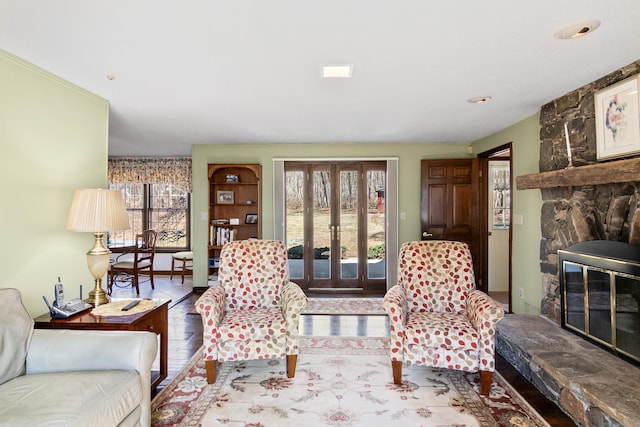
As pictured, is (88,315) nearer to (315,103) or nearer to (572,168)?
(315,103)

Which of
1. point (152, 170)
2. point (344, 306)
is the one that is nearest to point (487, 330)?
point (344, 306)

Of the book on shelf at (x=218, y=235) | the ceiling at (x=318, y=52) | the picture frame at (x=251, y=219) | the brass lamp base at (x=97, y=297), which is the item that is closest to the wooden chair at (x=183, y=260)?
the book on shelf at (x=218, y=235)

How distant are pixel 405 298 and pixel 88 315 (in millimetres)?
2310

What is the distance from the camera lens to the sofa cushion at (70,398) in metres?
1.35

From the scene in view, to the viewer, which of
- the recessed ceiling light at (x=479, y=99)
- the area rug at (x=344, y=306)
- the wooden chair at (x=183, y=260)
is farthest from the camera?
the wooden chair at (x=183, y=260)

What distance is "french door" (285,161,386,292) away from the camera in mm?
5246

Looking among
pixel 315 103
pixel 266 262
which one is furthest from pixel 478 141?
pixel 266 262

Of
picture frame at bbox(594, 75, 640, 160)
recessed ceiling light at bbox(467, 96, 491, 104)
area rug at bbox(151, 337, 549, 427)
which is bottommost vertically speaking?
area rug at bbox(151, 337, 549, 427)

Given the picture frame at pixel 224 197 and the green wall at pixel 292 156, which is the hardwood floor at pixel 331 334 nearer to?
the green wall at pixel 292 156

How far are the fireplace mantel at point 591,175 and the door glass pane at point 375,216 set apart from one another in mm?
2229

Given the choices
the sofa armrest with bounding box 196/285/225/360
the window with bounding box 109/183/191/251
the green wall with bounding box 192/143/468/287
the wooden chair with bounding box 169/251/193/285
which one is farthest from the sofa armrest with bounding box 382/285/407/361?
the window with bounding box 109/183/191/251

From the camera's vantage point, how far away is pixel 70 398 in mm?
1467

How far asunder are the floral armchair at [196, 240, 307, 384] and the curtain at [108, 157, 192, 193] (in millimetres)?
3898

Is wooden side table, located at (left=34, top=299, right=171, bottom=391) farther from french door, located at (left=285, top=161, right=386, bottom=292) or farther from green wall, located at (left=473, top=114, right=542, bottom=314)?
green wall, located at (left=473, top=114, right=542, bottom=314)
